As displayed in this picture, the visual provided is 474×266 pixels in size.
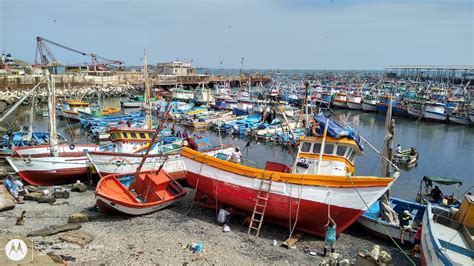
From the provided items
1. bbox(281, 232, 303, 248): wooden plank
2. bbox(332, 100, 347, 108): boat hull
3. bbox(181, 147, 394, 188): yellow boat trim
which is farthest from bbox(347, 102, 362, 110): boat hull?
bbox(281, 232, 303, 248): wooden plank

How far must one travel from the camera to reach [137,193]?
1767 cm

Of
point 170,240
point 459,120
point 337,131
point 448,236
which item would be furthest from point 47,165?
point 459,120

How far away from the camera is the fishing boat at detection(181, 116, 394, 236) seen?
44.7 ft

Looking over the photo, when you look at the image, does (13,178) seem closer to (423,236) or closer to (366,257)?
(366,257)

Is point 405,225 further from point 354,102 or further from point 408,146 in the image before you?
point 354,102

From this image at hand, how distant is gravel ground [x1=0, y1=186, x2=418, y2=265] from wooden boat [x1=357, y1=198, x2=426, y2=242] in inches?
17.6

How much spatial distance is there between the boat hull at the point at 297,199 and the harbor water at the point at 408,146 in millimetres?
2961

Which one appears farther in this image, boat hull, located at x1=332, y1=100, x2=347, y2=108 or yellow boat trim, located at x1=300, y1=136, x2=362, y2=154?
boat hull, located at x1=332, y1=100, x2=347, y2=108

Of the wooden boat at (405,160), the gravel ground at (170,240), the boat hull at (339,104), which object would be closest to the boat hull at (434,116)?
the boat hull at (339,104)

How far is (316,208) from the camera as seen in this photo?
46.0ft

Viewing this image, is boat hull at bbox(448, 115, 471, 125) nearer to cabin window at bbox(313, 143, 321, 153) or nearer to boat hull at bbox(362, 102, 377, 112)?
boat hull at bbox(362, 102, 377, 112)

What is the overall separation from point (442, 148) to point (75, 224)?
36836mm

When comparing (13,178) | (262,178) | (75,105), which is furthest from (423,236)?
(75,105)

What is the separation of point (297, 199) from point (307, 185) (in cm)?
70
